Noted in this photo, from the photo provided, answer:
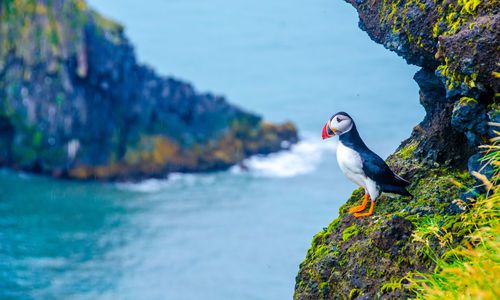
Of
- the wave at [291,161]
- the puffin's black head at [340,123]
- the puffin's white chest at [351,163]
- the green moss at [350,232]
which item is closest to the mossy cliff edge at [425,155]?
the green moss at [350,232]

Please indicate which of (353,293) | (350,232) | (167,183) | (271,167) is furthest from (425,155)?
(271,167)

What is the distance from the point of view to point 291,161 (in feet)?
161

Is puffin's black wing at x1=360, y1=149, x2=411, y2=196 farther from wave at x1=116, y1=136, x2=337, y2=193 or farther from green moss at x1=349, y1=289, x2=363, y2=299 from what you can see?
wave at x1=116, y1=136, x2=337, y2=193

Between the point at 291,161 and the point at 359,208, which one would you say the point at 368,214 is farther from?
the point at 291,161

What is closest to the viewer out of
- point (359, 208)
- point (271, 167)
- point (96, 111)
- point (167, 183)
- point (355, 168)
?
point (355, 168)

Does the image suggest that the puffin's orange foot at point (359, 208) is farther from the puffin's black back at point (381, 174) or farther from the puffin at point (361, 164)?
the puffin's black back at point (381, 174)

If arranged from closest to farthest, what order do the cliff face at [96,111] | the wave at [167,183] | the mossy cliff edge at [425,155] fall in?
the mossy cliff edge at [425,155] → the cliff face at [96,111] → the wave at [167,183]

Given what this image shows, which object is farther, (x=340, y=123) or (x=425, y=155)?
(x=425, y=155)

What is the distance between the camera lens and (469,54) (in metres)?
5.25

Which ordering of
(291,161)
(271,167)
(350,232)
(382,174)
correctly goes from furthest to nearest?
(291,161), (271,167), (350,232), (382,174)

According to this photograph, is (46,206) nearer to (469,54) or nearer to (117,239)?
(117,239)

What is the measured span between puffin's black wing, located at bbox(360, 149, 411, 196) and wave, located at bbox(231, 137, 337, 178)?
131 feet

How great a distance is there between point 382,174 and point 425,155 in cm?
68

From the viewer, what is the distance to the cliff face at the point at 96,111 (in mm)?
42656
